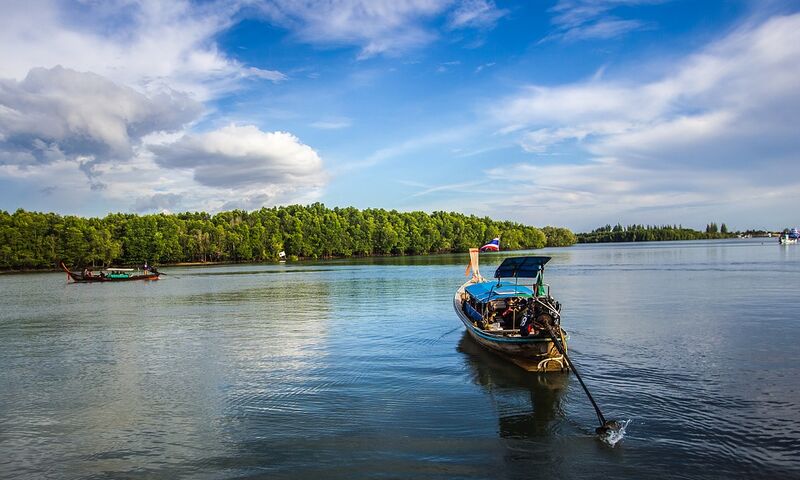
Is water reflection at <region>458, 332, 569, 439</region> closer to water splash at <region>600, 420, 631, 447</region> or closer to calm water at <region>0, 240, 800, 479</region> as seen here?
calm water at <region>0, 240, 800, 479</region>

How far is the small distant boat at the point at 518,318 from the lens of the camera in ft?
59.1

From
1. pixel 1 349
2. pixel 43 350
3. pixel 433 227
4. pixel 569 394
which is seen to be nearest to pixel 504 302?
pixel 569 394

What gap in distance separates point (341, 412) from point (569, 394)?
23.4 ft

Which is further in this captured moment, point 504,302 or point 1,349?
point 1,349

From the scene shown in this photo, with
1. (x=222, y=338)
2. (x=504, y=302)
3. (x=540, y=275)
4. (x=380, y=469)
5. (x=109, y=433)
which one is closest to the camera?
(x=380, y=469)

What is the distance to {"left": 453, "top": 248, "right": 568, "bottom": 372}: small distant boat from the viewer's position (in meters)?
18.0

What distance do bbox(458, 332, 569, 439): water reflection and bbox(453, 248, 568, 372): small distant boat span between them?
1.80 ft

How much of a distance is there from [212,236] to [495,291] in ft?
441

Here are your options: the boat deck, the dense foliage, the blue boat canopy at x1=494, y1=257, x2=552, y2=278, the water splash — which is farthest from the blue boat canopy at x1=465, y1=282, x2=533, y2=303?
the dense foliage

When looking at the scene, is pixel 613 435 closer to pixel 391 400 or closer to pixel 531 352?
pixel 531 352

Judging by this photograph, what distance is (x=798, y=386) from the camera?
16219 mm

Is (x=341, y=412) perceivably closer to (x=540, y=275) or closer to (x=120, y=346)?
(x=540, y=275)

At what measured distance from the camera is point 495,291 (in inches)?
931

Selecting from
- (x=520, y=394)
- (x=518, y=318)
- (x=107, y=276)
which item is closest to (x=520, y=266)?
(x=518, y=318)
